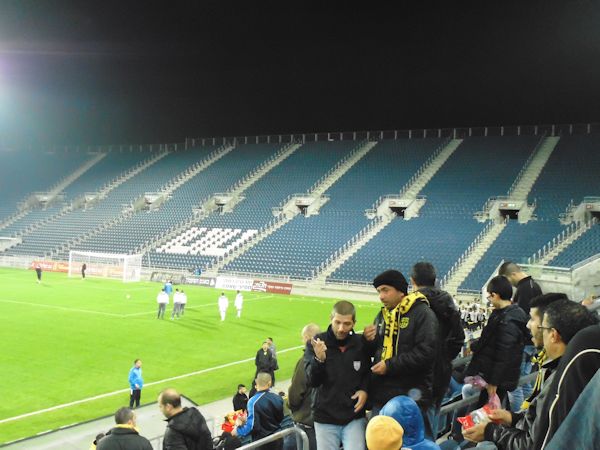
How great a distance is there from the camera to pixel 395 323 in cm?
516

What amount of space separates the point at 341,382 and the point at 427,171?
46253mm

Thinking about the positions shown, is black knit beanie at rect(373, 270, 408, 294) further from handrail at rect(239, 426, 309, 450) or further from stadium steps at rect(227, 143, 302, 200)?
stadium steps at rect(227, 143, 302, 200)

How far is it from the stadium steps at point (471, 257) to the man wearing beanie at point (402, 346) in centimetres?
3051

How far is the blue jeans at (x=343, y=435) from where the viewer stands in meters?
5.13

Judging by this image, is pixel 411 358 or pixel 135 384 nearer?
pixel 411 358

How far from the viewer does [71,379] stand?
624 inches

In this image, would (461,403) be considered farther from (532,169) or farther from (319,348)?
(532,169)

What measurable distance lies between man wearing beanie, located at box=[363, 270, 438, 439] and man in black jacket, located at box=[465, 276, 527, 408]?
1341 mm

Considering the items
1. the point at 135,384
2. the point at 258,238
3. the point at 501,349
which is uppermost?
A: the point at 258,238

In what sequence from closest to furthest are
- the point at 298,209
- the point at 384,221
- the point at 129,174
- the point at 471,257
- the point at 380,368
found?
the point at 380,368, the point at 471,257, the point at 384,221, the point at 298,209, the point at 129,174

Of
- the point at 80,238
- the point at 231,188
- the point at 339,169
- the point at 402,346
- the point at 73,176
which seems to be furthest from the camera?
the point at 73,176

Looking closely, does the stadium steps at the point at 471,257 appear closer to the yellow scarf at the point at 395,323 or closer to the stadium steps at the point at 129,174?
the yellow scarf at the point at 395,323

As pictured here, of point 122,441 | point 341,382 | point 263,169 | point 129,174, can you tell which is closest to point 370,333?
point 341,382

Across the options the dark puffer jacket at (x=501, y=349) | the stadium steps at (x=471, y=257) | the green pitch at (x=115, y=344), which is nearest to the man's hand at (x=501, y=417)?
the dark puffer jacket at (x=501, y=349)
